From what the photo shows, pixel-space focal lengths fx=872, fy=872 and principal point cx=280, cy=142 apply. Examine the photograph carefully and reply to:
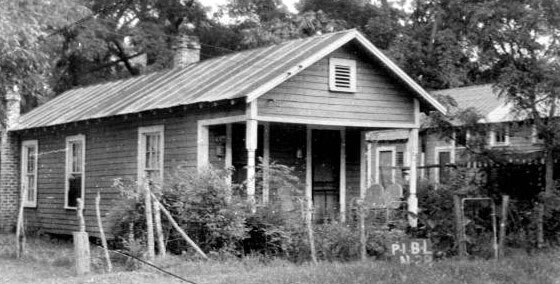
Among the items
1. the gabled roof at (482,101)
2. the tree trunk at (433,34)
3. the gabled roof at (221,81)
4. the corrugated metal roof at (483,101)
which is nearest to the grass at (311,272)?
the gabled roof at (221,81)

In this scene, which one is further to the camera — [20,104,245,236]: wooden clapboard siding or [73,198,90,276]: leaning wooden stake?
[20,104,245,236]: wooden clapboard siding

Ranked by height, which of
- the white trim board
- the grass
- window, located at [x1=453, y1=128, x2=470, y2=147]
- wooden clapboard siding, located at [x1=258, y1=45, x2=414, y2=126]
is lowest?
the grass

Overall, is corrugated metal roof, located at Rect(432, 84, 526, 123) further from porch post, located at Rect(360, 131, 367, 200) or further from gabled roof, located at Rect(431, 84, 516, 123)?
porch post, located at Rect(360, 131, 367, 200)

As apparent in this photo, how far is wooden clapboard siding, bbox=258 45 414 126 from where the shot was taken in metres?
17.6

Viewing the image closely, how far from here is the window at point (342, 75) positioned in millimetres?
18578

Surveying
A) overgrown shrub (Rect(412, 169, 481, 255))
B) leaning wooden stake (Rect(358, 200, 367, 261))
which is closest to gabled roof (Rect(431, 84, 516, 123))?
overgrown shrub (Rect(412, 169, 481, 255))

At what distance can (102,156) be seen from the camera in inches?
851

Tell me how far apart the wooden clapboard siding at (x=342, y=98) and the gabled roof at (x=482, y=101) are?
8403 millimetres

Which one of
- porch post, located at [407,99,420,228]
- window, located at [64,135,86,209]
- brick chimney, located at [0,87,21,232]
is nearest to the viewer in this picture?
porch post, located at [407,99,420,228]

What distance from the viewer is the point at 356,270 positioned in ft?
41.0

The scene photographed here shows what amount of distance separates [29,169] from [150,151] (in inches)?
247

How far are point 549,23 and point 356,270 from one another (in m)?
8.63

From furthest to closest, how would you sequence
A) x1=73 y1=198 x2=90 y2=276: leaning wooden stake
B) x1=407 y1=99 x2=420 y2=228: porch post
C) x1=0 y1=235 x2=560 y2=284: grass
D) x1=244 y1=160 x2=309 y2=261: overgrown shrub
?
x1=407 y1=99 x2=420 y2=228: porch post
x1=244 y1=160 x2=309 y2=261: overgrown shrub
x1=73 y1=198 x2=90 y2=276: leaning wooden stake
x1=0 y1=235 x2=560 y2=284: grass

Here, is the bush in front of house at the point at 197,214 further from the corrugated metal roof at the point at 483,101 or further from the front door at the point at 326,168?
the corrugated metal roof at the point at 483,101
